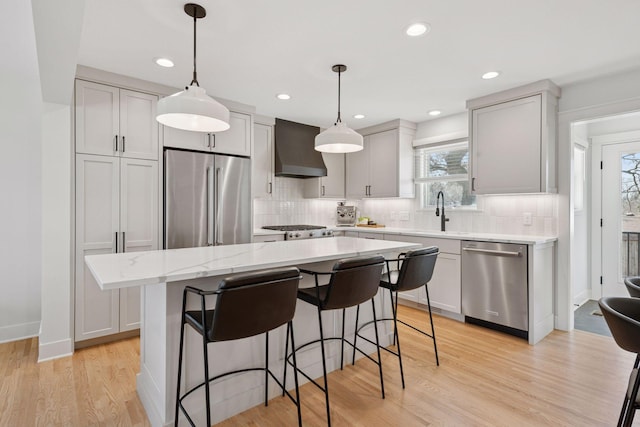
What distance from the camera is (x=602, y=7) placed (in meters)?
2.01

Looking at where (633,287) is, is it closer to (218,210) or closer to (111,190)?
(218,210)

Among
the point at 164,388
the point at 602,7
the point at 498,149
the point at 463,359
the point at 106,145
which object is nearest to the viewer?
the point at 164,388

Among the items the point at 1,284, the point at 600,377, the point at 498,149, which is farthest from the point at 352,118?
the point at 1,284

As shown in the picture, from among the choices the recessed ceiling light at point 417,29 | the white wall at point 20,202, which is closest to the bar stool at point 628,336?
the recessed ceiling light at point 417,29

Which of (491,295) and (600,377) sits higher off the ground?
(491,295)

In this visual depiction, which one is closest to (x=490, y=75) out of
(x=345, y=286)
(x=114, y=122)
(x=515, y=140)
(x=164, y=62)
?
(x=515, y=140)

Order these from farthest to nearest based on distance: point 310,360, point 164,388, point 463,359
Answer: point 463,359 → point 310,360 → point 164,388

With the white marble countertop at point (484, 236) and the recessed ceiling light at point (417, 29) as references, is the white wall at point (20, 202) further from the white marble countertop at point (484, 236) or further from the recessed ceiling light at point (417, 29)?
the recessed ceiling light at point (417, 29)

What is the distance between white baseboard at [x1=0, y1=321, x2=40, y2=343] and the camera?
9.97 feet

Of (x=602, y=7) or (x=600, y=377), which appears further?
(x=600, y=377)

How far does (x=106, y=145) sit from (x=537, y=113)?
394cm

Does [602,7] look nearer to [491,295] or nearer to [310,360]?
[491,295]

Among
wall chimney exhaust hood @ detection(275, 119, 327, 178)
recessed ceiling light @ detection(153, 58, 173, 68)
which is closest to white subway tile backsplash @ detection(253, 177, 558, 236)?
wall chimney exhaust hood @ detection(275, 119, 327, 178)

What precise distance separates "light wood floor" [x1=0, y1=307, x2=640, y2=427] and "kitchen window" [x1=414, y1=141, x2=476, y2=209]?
6.30ft
